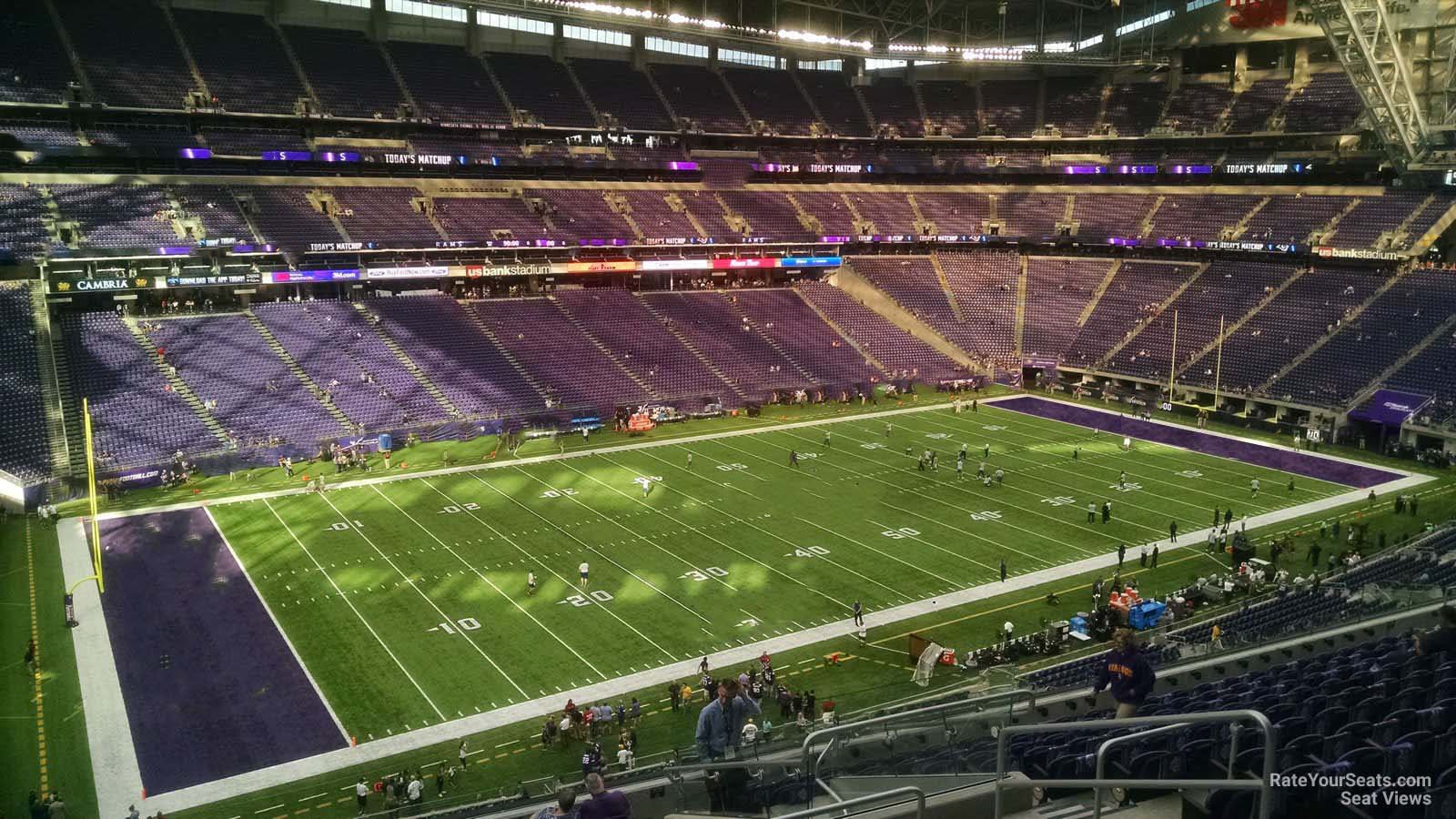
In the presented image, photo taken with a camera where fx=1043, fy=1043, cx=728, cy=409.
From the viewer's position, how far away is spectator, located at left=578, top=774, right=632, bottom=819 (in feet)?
26.1

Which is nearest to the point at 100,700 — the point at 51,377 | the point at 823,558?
the point at 823,558

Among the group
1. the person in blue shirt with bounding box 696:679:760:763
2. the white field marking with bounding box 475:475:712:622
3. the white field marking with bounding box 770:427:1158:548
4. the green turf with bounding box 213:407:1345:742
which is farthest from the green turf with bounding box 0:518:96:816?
the white field marking with bounding box 770:427:1158:548

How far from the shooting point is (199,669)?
85.2ft

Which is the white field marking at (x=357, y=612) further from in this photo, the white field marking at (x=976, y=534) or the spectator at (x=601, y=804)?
the white field marking at (x=976, y=534)

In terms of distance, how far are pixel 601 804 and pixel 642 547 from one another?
27.3 meters

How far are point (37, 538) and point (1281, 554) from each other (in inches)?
1604

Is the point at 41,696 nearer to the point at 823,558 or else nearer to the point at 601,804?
the point at 823,558

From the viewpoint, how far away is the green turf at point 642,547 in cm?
2698

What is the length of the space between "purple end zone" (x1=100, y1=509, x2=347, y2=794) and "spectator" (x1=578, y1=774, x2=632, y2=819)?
16733 millimetres

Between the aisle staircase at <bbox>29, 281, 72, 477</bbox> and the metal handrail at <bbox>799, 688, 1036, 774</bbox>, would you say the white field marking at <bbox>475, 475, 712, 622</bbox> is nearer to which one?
the aisle staircase at <bbox>29, 281, 72, 477</bbox>

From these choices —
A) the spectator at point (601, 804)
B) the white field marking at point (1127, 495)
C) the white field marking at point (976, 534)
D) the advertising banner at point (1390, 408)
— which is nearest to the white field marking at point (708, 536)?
the white field marking at point (976, 534)

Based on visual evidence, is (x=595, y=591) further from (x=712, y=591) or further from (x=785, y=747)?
(x=785, y=747)

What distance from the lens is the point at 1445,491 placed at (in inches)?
1604

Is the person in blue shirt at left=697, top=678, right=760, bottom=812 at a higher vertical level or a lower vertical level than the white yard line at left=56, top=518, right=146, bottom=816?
higher
